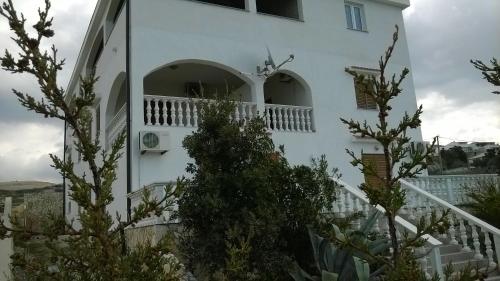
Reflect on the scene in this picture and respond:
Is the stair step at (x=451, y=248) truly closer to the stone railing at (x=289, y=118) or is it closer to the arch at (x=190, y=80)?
the stone railing at (x=289, y=118)

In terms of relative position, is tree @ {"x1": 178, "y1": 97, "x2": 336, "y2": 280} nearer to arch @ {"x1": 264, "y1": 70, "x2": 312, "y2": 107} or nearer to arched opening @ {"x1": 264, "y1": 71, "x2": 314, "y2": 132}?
arched opening @ {"x1": 264, "y1": 71, "x2": 314, "y2": 132}

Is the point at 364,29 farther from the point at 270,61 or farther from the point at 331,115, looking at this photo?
the point at 270,61

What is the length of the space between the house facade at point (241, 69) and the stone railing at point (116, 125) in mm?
57

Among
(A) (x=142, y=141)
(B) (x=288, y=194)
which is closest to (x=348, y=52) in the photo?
(A) (x=142, y=141)

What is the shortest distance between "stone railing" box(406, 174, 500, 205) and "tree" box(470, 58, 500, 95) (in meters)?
10.5

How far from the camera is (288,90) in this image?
14266 mm

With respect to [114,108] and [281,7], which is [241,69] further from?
[114,108]

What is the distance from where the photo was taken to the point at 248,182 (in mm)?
5301

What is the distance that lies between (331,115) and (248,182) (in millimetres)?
8381

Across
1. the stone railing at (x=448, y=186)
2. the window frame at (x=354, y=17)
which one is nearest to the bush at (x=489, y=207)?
the stone railing at (x=448, y=186)

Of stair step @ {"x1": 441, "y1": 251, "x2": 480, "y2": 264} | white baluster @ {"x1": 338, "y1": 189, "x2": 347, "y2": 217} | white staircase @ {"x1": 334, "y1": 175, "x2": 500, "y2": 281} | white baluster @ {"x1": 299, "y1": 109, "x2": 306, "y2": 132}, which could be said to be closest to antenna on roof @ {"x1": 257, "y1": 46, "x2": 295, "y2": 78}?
white baluster @ {"x1": 299, "y1": 109, "x2": 306, "y2": 132}

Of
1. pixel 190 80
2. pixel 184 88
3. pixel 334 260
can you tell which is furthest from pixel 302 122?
pixel 334 260

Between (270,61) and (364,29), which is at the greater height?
(364,29)

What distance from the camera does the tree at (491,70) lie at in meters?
2.84
